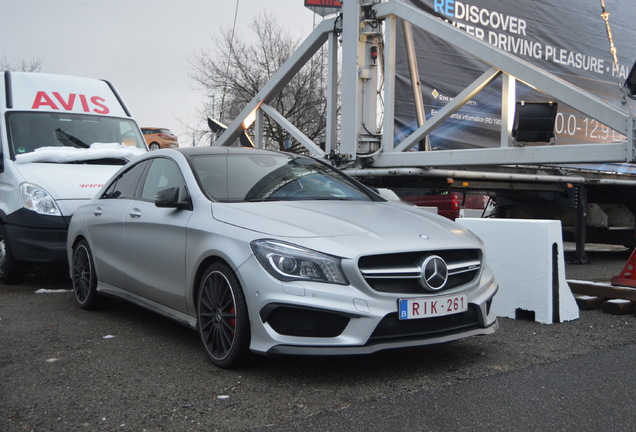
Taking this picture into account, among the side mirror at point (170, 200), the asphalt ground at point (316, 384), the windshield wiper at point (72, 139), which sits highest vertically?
the windshield wiper at point (72, 139)

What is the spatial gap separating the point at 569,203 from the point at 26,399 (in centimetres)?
819

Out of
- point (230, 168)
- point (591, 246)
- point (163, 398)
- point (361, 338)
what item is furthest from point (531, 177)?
point (591, 246)

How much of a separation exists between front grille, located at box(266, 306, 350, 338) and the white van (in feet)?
14.1

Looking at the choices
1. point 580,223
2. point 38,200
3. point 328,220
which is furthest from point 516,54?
point 38,200

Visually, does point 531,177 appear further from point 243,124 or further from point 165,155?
point 165,155

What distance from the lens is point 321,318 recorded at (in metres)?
3.96

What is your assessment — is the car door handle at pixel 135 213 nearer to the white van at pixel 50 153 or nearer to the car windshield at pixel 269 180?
the car windshield at pixel 269 180

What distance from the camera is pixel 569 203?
1008 cm

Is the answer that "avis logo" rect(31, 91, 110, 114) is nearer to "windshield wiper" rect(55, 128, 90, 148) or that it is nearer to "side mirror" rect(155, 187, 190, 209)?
"windshield wiper" rect(55, 128, 90, 148)

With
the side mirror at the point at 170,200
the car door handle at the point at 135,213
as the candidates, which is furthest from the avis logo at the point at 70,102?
the side mirror at the point at 170,200

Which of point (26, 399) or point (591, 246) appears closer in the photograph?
point (26, 399)

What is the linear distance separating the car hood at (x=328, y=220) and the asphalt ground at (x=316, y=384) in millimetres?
848

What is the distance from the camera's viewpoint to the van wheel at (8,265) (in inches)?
A: 309

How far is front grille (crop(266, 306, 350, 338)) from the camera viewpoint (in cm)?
395
